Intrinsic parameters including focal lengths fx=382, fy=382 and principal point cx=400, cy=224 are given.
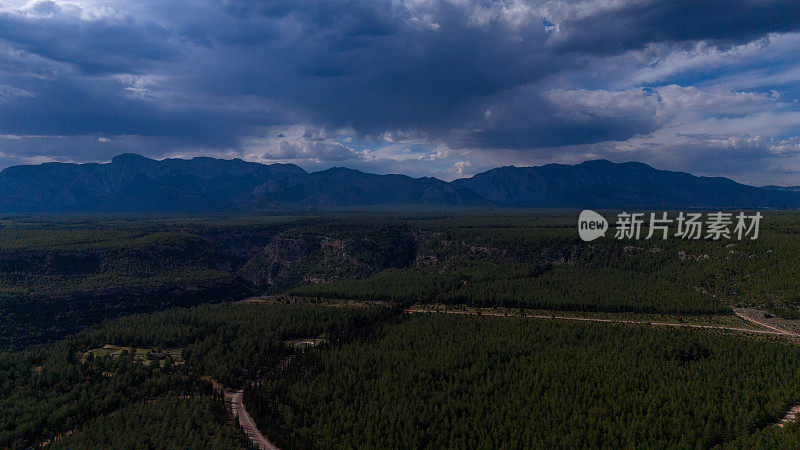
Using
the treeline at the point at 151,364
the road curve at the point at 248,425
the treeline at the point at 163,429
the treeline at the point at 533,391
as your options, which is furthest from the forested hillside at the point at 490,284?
the treeline at the point at 163,429

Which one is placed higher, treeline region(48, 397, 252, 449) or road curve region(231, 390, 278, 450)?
treeline region(48, 397, 252, 449)

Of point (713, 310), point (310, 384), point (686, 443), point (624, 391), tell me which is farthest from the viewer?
point (713, 310)

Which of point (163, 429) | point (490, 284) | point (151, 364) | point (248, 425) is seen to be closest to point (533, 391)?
point (248, 425)

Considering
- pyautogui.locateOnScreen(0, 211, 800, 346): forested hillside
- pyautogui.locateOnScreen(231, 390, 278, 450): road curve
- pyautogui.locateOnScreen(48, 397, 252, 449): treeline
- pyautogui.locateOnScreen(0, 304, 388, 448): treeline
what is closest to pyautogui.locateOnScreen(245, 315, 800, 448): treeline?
pyautogui.locateOnScreen(231, 390, 278, 450): road curve

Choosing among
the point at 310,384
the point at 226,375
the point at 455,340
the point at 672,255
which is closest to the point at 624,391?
the point at 455,340

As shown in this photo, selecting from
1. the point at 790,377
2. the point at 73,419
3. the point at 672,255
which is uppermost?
the point at 672,255

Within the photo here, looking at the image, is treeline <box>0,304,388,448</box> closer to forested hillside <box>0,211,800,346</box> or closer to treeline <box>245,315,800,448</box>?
treeline <box>245,315,800,448</box>

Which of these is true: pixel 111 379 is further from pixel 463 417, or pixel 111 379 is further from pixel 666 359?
pixel 666 359

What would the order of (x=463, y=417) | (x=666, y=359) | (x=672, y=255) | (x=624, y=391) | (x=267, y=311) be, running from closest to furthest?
(x=463, y=417)
(x=624, y=391)
(x=666, y=359)
(x=267, y=311)
(x=672, y=255)
